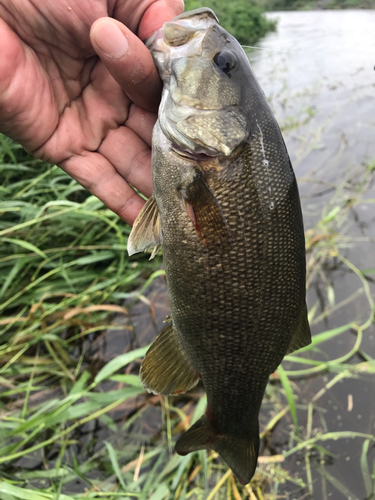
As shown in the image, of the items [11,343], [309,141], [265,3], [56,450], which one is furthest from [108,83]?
[265,3]

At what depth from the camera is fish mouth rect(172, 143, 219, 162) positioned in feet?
4.50

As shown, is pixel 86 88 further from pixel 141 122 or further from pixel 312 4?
pixel 312 4

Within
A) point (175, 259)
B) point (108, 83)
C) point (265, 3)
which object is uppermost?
point (108, 83)

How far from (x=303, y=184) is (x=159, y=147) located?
11.4ft

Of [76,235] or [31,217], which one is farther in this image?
[76,235]

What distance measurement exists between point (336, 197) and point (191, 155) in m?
3.39

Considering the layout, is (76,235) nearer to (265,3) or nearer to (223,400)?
(223,400)

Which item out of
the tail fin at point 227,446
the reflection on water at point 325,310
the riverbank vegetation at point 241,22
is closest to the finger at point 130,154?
the reflection on water at point 325,310

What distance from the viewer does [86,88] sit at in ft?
6.25

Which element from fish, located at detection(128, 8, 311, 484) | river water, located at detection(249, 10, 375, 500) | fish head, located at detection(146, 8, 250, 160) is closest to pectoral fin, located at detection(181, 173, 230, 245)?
fish, located at detection(128, 8, 311, 484)

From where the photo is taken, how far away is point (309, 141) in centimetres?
529

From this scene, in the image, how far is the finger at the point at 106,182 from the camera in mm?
1918

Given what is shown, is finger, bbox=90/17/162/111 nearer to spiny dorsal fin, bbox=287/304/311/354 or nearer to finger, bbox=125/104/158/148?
finger, bbox=125/104/158/148

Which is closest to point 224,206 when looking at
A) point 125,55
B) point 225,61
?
point 225,61
